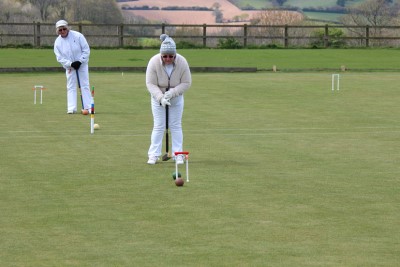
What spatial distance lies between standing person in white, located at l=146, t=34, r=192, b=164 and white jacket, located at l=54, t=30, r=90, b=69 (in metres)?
7.25

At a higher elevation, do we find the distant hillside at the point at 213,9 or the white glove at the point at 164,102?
the distant hillside at the point at 213,9

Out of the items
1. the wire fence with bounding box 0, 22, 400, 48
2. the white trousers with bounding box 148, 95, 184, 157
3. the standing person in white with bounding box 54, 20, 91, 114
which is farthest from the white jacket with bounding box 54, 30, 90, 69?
the wire fence with bounding box 0, 22, 400, 48

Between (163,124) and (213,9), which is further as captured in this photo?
(213,9)

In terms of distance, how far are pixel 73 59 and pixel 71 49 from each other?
25cm

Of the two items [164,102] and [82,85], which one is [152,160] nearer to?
[164,102]

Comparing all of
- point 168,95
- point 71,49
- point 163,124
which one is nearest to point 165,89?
point 168,95

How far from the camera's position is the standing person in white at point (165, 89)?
577 inches

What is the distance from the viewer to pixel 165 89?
14.8m

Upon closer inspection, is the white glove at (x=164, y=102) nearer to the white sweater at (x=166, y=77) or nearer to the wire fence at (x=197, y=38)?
the white sweater at (x=166, y=77)

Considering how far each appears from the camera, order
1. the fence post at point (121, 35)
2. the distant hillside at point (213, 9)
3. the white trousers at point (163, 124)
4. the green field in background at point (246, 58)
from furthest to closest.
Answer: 1. the distant hillside at point (213, 9)
2. the fence post at point (121, 35)
3. the green field in background at point (246, 58)
4. the white trousers at point (163, 124)

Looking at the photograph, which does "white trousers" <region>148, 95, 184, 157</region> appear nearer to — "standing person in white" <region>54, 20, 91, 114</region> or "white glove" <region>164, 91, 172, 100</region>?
"white glove" <region>164, 91, 172, 100</region>

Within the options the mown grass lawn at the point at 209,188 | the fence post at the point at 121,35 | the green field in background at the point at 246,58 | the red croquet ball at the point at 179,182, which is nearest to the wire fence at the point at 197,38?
the fence post at the point at 121,35

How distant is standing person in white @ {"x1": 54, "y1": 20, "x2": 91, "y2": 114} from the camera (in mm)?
21812

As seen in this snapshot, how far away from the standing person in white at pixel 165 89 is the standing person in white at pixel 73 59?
23.0 feet
